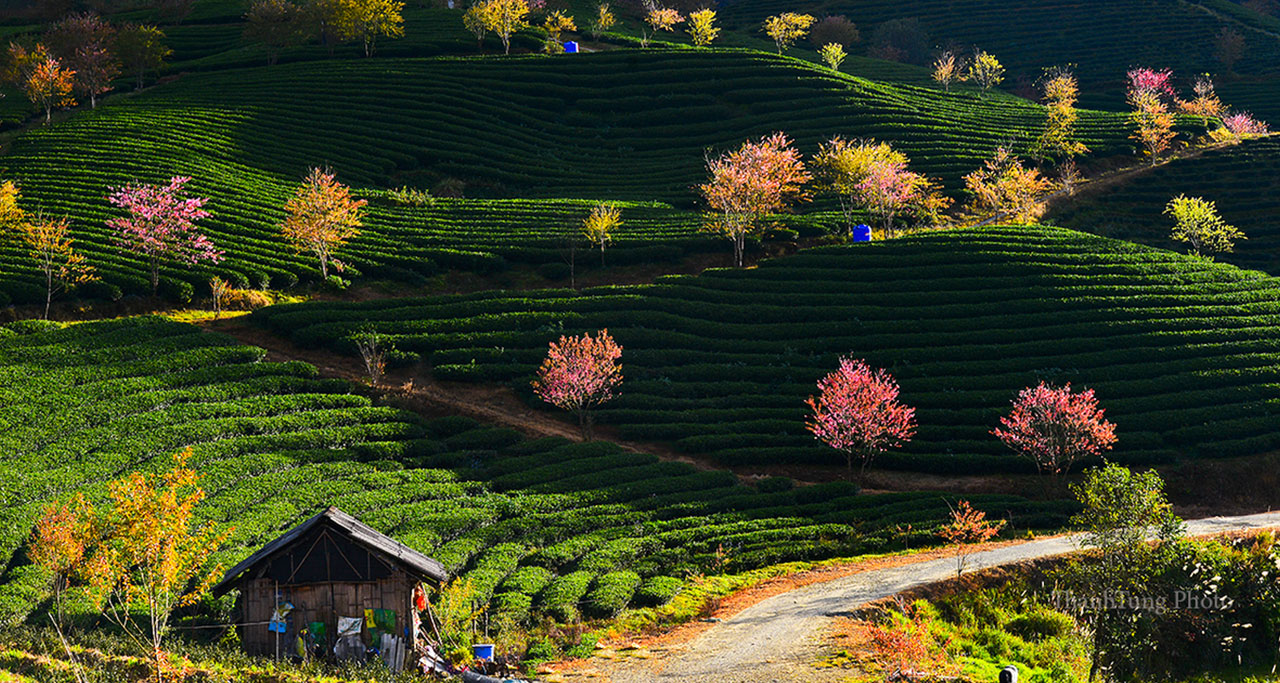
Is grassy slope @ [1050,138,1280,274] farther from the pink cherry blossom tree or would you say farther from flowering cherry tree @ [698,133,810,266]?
flowering cherry tree @ [698,133,810,266]

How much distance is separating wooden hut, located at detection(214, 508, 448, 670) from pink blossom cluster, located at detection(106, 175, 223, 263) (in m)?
34.0

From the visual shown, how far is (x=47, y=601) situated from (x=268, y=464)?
11000 mm

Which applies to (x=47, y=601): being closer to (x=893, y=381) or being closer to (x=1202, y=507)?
(x=893, y=381)

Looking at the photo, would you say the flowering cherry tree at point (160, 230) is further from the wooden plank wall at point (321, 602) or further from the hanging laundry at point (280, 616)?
the hanging laundry at point (280, 616)

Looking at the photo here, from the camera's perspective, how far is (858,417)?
142 feet

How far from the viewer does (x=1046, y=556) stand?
33844mm

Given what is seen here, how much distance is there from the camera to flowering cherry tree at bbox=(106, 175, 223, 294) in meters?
54.0

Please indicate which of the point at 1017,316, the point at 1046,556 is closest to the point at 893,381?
the point at 1017,316

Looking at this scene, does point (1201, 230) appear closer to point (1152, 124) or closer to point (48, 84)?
point (1152, 124)

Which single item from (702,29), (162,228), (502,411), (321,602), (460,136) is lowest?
(321,602)

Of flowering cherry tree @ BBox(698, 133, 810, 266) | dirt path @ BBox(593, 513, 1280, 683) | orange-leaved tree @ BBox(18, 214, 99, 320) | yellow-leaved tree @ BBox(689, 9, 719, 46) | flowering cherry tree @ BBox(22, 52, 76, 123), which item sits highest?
yellow-leaved tree @ BBox(689, 9, 719, 46)

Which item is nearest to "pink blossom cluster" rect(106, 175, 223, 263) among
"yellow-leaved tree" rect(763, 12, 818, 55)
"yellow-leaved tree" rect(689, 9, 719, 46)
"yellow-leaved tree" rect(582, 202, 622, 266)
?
"yellow-leaved tree" rect(582, 202, 622, 266)

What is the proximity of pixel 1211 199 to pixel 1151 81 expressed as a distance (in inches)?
1025

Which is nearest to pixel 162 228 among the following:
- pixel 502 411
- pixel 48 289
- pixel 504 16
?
pixel 48 289
